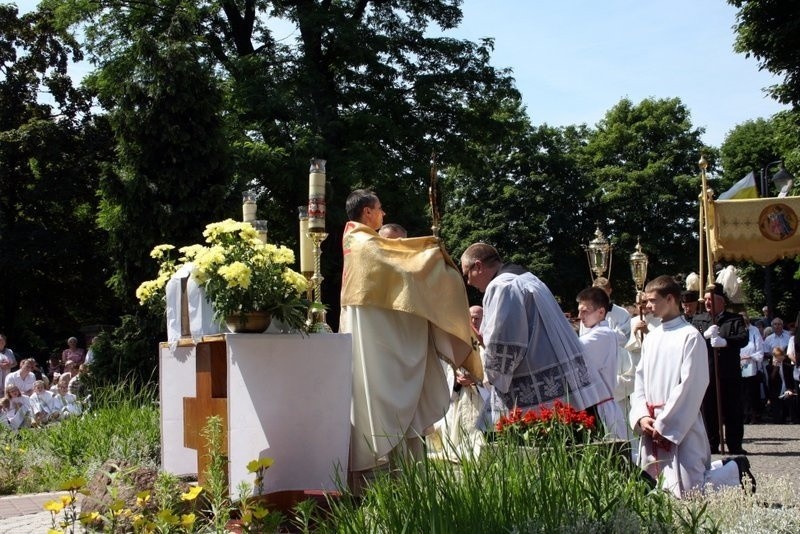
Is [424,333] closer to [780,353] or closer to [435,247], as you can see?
[435,247]

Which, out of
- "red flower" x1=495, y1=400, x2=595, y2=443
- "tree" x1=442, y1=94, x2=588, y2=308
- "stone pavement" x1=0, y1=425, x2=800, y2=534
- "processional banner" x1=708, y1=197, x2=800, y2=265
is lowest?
"stone pavement" x1=0, y1=425, x2=800, y2=534

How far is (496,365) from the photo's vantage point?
6.32 m

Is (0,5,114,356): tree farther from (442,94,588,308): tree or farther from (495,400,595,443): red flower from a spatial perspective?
(495,400,595,443): red flower

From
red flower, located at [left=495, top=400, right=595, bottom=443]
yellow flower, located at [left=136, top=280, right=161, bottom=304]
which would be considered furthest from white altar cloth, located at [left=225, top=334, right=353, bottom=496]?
yellow flower, located at [left=136, top=280, right=161, bottom=304]

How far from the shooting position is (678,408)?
644 cm

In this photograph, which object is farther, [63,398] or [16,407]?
[63,398]

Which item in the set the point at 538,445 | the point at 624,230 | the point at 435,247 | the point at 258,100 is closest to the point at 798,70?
the point at 258,100

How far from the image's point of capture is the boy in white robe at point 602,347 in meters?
7.04

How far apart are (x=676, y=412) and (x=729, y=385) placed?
6536 mm

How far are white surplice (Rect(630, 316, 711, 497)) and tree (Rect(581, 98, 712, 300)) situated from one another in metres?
32.8

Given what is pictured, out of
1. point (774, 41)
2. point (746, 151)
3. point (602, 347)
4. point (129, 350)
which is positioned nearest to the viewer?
point (602, 347)

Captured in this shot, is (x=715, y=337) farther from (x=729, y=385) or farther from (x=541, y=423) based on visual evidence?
(x=541, y=423)

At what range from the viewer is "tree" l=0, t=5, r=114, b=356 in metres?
30.2

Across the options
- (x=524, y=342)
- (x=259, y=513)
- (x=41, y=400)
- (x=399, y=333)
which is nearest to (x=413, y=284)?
(x=399, y=333)
